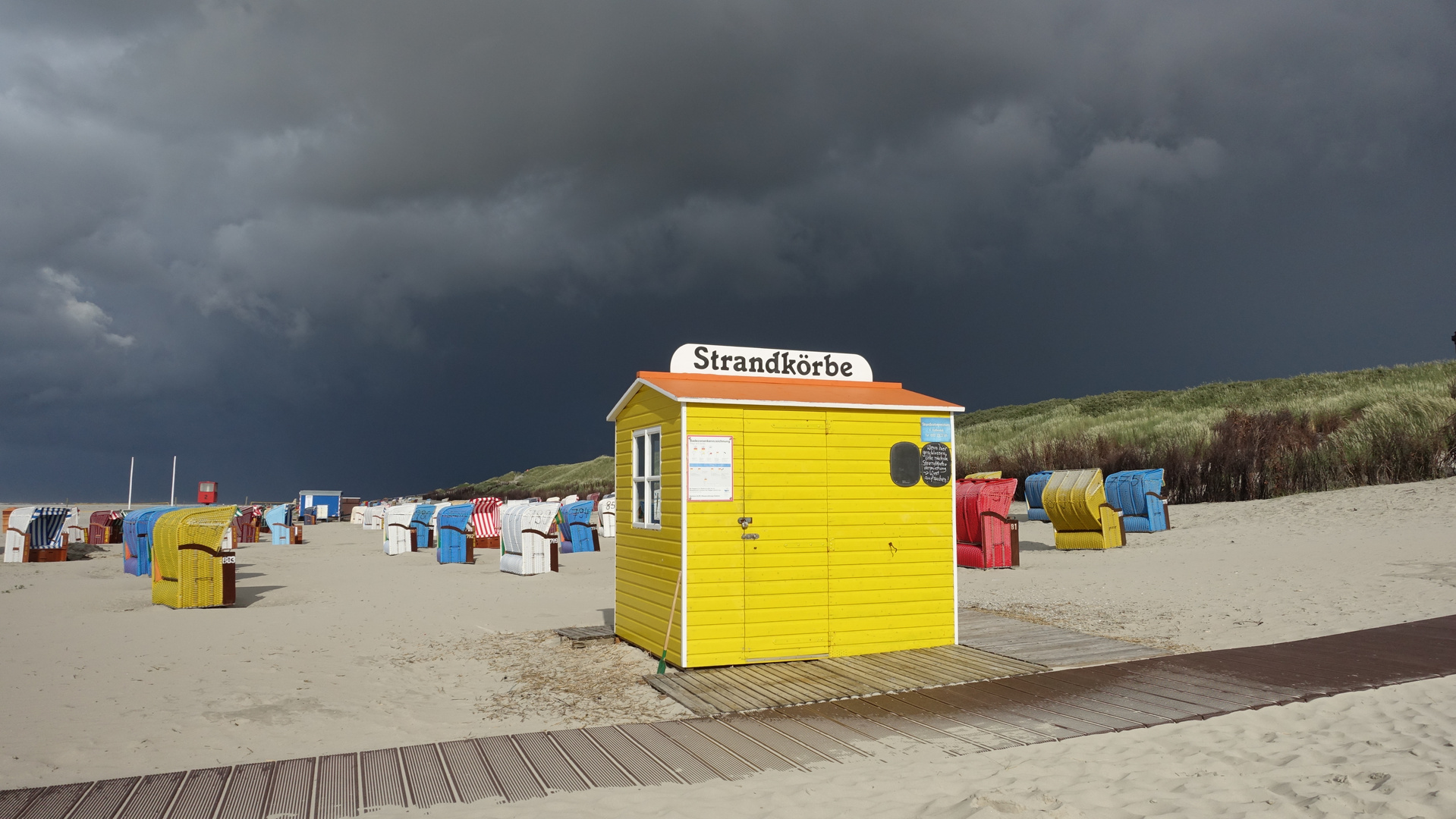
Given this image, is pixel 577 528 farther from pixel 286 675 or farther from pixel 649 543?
pixel 286 675

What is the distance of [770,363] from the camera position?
9562 mm

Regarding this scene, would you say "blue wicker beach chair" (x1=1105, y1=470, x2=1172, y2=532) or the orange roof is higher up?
the orange roof

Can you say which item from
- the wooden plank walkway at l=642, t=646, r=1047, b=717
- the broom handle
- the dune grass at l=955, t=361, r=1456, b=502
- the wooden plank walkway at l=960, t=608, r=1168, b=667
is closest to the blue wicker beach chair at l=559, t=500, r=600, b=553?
the wooden plank walkway at l=960, t=608, r=1168, b=667

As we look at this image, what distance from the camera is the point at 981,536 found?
17.8 metres

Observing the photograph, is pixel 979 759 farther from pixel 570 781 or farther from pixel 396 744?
pixel 396 744

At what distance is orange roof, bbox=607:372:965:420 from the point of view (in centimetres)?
834

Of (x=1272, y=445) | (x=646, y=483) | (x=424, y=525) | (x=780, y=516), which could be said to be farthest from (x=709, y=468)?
(x=1272, y=445)

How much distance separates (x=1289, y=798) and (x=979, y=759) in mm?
1617

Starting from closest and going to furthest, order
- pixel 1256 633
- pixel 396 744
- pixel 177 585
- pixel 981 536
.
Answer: pixel 396 744, pixel 1256 633, pixel 177 585, pixel 981 536

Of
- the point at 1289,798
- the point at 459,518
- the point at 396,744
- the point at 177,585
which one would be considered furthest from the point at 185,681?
the point at 459,518

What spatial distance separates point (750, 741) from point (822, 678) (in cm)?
190

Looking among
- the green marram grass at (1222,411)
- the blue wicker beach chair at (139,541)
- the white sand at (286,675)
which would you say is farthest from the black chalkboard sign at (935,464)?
the green marram grass at (1222,411)

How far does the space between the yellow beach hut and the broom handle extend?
2cm

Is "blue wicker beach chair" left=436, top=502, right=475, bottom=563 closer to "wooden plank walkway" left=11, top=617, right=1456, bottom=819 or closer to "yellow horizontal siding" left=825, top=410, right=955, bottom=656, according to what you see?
"yellow horizontal siding" left=825, top=410, right=955, bottom=656
